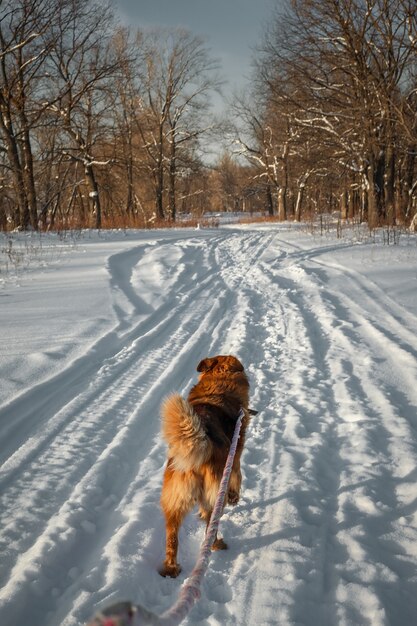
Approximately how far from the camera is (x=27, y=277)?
9.30 metres

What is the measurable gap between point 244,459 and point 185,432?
1.49m

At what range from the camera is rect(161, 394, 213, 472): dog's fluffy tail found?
2.11 meters

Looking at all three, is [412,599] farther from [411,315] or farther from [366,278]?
[366,278]

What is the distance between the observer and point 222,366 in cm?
316

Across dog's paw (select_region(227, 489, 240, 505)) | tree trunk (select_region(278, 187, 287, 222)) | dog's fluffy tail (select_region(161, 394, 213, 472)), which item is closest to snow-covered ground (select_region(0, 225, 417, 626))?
dog's paw (select_region(227, 489, 240, 505))

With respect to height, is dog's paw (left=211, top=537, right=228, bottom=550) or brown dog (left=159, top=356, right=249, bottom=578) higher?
brown dog (left=159, top=356, right=249, bottom=578)

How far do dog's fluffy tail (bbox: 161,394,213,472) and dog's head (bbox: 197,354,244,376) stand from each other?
100 cm

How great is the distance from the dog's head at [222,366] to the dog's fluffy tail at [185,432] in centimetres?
100

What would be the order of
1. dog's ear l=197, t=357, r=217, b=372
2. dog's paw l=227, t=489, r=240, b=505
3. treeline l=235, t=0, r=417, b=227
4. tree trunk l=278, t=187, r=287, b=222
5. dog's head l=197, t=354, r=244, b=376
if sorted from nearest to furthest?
dog's paw l=227, t=489, r=240, b=505, dog's head l=197, t=354, r=244, b=376, dog's ear l=197, t=357, r=217, b=372, treeline l=235, t=0, r=417, b=227, tree trunk l=278, t=187, r=287, b=222

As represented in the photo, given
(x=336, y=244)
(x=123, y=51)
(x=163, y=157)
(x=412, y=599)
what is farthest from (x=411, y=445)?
(x=163, y=157)

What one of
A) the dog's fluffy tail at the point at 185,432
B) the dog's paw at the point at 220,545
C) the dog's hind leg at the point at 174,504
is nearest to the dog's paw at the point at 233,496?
the dog's paw at the point at 220,545

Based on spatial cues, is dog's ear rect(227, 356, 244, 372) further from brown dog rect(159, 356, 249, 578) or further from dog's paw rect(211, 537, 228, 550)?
dog's paw rect(211, 537, 228, 550)

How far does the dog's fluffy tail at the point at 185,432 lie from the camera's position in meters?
2.11

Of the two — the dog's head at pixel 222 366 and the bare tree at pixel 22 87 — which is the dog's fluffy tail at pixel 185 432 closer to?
the dog's head at pixel 222 366
